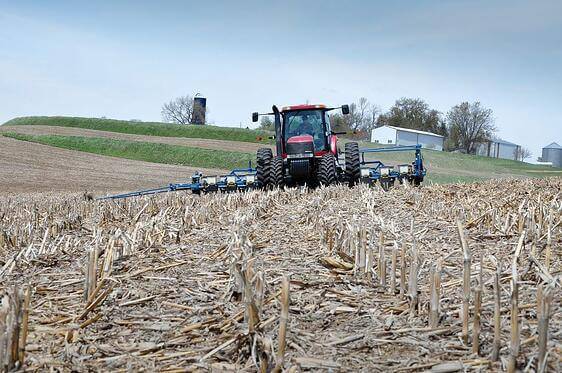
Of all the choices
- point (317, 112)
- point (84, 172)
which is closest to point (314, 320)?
point (317, 112)

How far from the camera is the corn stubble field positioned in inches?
112

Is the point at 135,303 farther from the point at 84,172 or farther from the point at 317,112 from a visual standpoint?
the point at 84,172

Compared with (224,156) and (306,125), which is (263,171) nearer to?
(306,125)

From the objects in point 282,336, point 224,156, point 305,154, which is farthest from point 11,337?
point 224,156

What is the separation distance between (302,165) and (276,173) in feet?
2.66

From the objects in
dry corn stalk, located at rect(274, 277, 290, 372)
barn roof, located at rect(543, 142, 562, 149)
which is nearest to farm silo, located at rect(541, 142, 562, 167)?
barn roof, located at rect(543, 142, 562, 149)

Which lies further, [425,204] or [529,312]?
[425,204]

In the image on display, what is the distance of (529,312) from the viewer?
3371 millimetres

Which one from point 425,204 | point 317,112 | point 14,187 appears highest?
point 317,112

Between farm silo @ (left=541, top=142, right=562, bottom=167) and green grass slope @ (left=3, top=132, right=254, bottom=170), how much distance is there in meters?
66.9

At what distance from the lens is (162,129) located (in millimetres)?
68250

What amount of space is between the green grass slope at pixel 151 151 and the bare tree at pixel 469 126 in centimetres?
5532

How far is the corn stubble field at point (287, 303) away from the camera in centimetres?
286

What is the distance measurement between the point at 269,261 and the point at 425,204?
4.75 m
